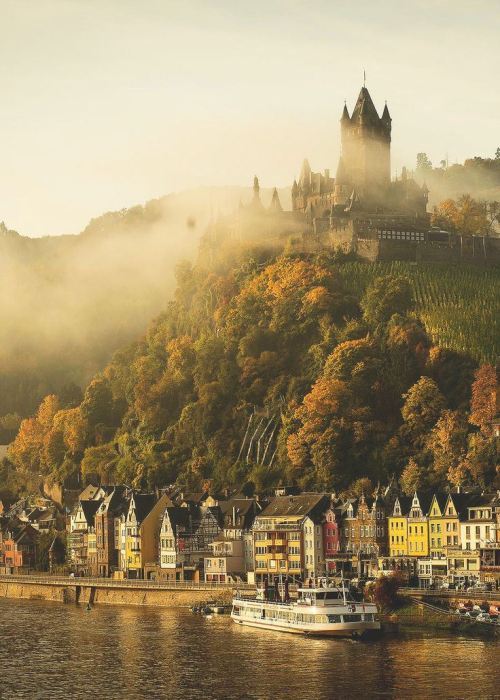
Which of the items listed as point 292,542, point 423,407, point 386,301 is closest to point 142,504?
point 292,542

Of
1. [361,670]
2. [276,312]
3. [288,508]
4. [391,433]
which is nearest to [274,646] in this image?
[361,670]

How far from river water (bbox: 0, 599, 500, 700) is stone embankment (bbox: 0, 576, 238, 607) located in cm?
1138

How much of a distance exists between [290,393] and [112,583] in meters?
37.0

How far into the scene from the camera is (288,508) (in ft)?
436

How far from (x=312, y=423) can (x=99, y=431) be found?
42.2m

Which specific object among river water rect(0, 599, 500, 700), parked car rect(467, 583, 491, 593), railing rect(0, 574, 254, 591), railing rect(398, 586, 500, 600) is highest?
railing rect(0, 574, 254, 591)

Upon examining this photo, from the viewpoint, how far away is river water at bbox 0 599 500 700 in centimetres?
8350

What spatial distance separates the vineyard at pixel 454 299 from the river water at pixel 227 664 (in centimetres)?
5411

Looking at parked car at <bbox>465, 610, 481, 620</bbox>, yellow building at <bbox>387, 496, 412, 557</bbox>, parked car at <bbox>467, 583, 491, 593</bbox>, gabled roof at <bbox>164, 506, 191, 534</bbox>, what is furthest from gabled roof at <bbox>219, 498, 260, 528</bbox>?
parked car at <bbox>465, 610, 481, 620</bbox>

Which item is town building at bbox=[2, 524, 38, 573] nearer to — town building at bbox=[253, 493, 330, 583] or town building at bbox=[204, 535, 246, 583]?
town building at bbox=[204, 535, 246, 583]

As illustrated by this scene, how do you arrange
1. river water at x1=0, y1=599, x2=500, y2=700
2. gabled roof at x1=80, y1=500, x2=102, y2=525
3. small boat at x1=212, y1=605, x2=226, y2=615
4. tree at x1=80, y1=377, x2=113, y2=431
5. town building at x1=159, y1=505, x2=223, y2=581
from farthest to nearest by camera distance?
1. tree at x1=80, y1=377, x2=113, y2=431
2. gabled roof at x1=80, y1=500, x2=102, y2=525
3. town building at x1=159, y1=505, x2=223, y2=581
4. small boat at x1=212, y1=605, x2=226, y2=615
5. river water at x1=0, y1=599, x2=500, y2=700

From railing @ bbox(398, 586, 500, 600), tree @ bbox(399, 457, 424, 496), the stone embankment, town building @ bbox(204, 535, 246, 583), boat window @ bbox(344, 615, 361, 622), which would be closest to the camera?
boat window @ bbox(344, 615, 361, 622)

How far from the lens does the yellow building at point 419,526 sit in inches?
4904

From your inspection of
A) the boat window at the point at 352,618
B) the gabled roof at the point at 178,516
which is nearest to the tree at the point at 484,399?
the gabled roof at the point at 178,516
